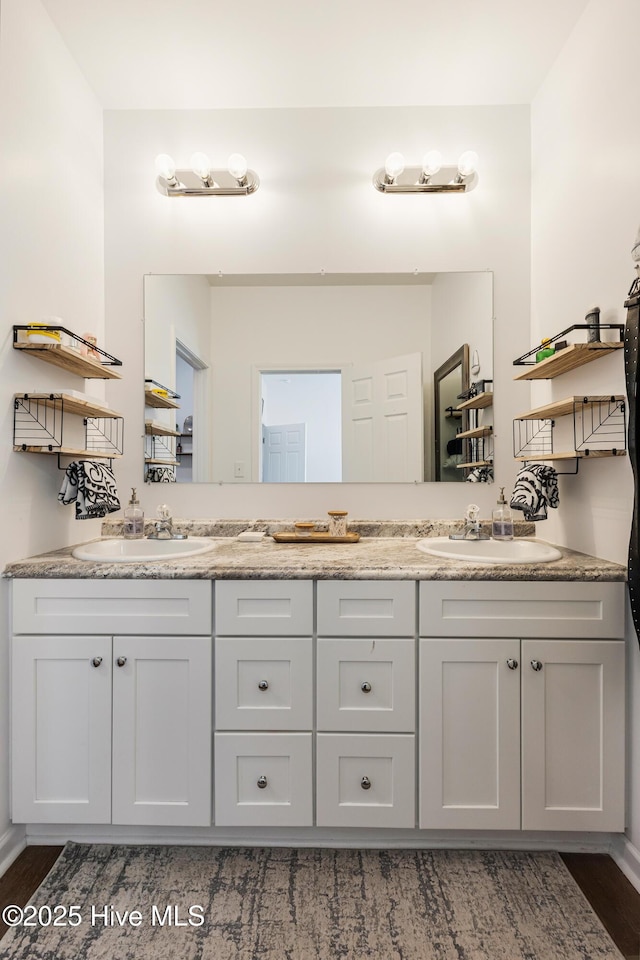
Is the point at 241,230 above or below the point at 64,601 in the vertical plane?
above

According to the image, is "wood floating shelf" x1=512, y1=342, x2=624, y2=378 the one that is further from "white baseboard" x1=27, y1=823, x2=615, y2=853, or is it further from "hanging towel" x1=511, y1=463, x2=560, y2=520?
"white baseboard" x1=27, y1=823, x2=615, y2=853

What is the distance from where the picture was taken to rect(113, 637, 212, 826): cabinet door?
1.53m

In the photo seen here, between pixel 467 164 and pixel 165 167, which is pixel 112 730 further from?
pixel 467 164

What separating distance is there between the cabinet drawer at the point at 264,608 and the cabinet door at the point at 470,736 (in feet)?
1.27

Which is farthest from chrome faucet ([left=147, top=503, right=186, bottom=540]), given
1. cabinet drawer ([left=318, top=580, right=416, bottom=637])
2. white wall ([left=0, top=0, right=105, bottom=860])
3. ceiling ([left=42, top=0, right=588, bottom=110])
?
ceiling ([left=42, top=0, right=588, bottom=110])

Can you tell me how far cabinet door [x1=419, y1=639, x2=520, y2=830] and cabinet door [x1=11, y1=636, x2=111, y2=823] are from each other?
986 millimetres

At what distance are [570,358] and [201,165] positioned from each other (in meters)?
1.66

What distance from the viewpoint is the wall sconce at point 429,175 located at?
2.07 meters

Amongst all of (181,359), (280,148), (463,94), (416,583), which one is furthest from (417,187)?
(416,583)

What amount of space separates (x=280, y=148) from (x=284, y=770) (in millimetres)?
2432

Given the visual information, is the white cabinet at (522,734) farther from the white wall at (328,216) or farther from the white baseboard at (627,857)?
the white wall at (328,216)

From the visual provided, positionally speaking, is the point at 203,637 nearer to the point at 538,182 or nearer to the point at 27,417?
the point at 27,417

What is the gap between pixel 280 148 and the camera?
2.19m

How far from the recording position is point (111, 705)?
1.54m
